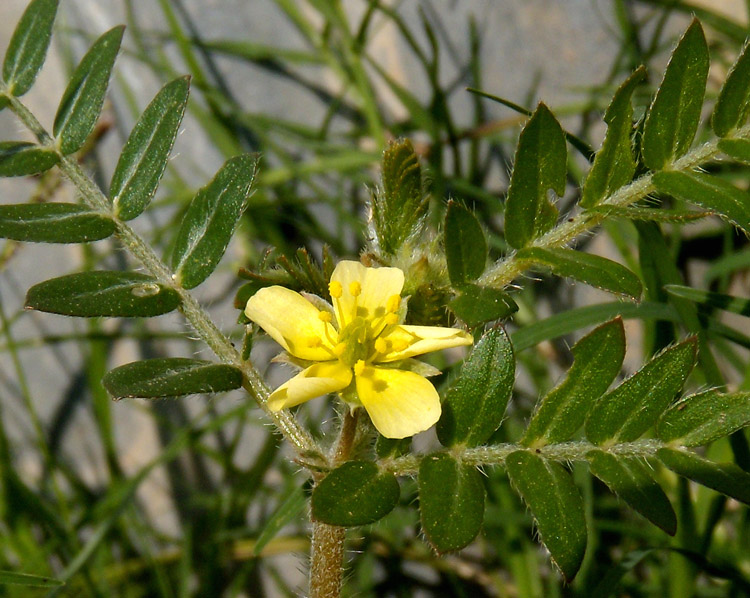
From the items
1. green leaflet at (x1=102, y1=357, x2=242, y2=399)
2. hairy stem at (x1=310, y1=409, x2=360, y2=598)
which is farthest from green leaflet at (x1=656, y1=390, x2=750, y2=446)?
green leaflet at (x1=102, y1=357, x2=242, y2=399)

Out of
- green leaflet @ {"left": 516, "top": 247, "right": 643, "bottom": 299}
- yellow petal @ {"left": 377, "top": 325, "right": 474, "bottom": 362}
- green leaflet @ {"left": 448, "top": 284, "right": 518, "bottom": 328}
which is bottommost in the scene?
yellow petal @ {"left": 377, "top": 325, "right": 474, "bottom": 362}

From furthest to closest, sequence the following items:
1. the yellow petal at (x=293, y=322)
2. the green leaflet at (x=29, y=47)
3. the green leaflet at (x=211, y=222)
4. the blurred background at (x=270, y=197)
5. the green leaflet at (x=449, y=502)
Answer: the blurred background at (x=270, y=197) → the green leaflet at (x=29, y=47) → the green leaflet at (x=211, y=222) → the yellow petal at (x=293, y=322) → the green leaflet at (x=449, y=502)

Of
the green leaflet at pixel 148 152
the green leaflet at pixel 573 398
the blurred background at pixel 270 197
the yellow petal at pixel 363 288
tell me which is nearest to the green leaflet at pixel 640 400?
the green leaflet at pixel 573 398

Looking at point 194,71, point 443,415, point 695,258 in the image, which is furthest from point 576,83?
point 443,415

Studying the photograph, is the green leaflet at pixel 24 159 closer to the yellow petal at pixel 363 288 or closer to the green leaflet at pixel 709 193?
the yellow petal at pixel 363 288

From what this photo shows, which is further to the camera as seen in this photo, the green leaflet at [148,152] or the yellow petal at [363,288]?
the green leaflet at [148,152]

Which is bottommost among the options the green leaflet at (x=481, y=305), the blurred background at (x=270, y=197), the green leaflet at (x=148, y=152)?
the blurred background at (x=270, y=197)

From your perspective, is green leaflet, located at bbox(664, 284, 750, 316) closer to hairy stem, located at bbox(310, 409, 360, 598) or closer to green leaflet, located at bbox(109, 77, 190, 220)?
hairy stem, located at bbox(310, 409, 360, 598)
